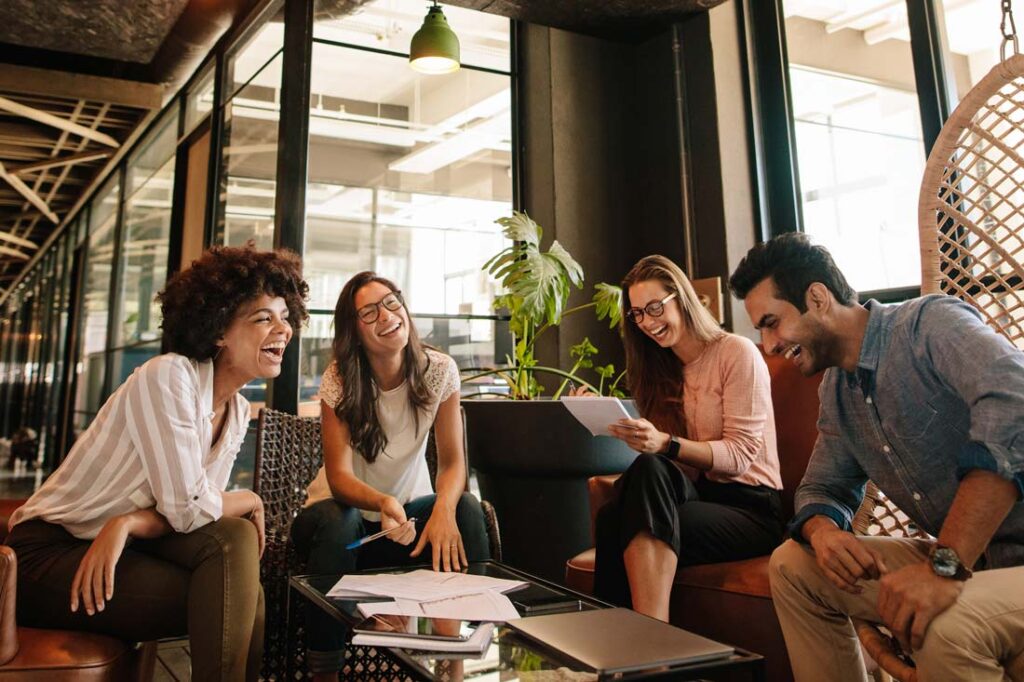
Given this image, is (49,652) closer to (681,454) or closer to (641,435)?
(641,435)

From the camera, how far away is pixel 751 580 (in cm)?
165

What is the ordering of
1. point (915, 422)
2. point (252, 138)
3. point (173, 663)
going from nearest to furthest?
point (915, 422), point (173, 663), point (252, 138)

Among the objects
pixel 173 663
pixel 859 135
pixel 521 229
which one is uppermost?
pixel 859 135

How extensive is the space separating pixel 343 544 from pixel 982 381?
136 cm

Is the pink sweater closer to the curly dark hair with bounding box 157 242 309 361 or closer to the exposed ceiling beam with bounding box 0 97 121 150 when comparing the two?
the curly dark hair with bounding box 157 242 309 361

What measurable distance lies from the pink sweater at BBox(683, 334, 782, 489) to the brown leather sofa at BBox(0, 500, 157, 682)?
1327 mm

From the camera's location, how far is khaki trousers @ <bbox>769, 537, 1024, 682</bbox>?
109 cm

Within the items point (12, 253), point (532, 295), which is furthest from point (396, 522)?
point (12, 253)

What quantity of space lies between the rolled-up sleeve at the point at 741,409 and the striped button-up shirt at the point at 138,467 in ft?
3.85

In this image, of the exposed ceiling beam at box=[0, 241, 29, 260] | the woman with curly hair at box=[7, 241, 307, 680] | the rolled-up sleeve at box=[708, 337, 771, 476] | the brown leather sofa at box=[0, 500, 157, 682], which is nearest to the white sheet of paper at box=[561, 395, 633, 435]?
the rolled-up sleeve at box=[708, 337, 771, 476]

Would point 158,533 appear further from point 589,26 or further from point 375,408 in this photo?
point 589,26

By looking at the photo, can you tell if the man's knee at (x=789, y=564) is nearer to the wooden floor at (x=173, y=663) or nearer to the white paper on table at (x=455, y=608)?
the white paper on table at (x=455, y=608)

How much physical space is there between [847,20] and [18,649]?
3375 mm

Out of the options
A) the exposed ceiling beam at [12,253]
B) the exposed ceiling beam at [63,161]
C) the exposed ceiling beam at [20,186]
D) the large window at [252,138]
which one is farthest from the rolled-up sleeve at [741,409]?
the exposed ceiling beam at [12,253]
